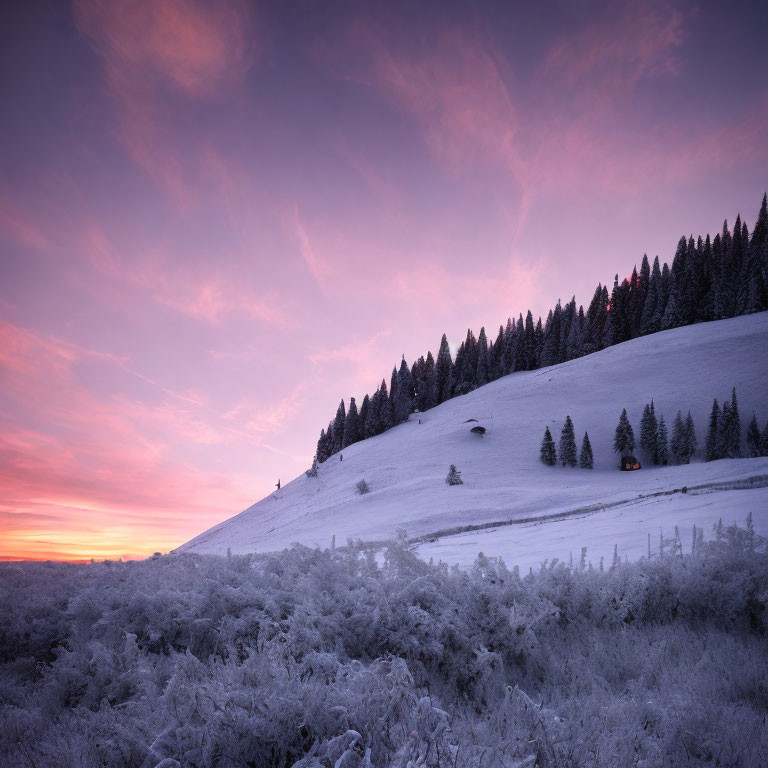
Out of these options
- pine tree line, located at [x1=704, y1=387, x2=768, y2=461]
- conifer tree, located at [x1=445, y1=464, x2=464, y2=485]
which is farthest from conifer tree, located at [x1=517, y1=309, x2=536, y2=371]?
conifer tree, located at [x1=445, y1=464, x2=464, y2=485]

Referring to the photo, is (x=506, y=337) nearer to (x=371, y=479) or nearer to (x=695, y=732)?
(x=371, y=479)

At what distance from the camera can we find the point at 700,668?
14.5ft

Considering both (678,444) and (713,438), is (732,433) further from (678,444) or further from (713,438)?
(678,444)

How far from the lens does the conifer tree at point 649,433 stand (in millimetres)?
50125

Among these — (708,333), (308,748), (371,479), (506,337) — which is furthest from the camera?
(506,337)

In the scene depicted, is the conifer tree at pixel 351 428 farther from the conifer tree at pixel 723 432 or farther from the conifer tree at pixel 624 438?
the conifer tree at pixel 723 432

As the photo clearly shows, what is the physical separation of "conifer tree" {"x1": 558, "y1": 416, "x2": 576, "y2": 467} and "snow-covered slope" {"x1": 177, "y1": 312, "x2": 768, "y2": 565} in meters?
1.55

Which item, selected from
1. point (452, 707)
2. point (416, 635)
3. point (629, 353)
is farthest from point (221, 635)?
point (629, 353)

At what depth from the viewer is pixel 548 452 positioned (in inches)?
1960

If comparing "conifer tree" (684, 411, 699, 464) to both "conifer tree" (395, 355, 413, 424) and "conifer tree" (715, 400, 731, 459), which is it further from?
"conifer tree" (395, 355, 413, 424)

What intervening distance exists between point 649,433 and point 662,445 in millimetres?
1877

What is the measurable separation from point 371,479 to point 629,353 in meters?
49.0

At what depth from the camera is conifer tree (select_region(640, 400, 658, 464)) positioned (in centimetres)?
5012

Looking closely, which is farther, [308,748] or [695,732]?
[695,732]
